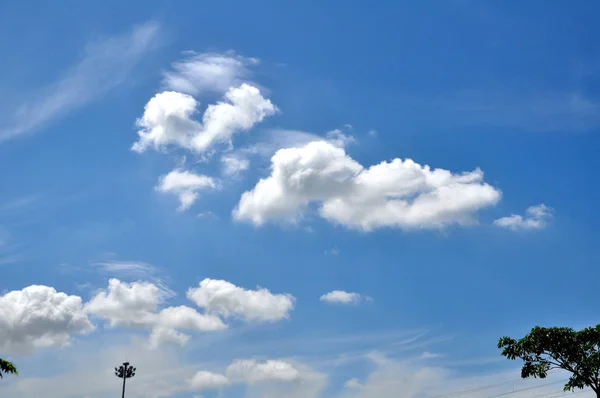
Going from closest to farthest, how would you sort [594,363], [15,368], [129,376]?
[15,368] < [594,363] < [129,376]

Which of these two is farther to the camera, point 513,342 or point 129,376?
point 129,376

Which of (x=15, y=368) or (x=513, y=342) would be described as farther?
(x=513, y=342)

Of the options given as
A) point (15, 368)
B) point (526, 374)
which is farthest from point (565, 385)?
point (15, 368)

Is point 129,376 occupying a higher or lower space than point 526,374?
higher

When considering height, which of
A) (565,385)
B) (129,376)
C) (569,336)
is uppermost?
(129,376)

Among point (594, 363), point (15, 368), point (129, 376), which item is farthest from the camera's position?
point (129, 376)

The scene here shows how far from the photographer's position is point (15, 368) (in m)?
33.6

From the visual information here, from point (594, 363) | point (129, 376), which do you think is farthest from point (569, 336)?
point (129, 376)

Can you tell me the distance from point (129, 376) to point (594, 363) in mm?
62794

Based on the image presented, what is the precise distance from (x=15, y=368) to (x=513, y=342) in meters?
38.3

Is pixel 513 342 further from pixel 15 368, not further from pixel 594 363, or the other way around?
pixel 15 368

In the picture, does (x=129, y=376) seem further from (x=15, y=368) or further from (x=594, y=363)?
(x=594, y=363)

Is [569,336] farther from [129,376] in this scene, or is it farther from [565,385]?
[129,376]

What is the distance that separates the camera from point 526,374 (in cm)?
5103
